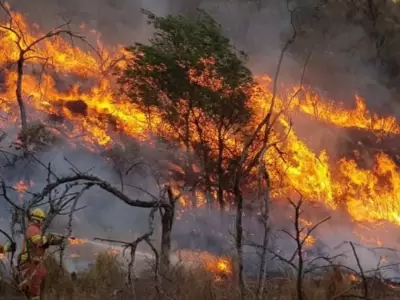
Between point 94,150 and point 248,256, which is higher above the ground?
point 94,150

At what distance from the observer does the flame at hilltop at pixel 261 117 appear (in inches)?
731

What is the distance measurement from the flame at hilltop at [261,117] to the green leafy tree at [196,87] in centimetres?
57

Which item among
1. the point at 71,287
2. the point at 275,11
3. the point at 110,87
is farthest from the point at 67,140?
the point at 275,11

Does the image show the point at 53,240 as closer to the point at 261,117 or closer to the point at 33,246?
the point at 33,246

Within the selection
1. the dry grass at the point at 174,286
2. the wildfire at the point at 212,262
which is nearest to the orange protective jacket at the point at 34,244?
the dry grass at the point at 174,286

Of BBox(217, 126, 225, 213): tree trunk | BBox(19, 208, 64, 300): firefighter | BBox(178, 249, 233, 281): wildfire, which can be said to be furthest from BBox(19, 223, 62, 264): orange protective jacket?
BBox(217, 126, 225, 213): tree trunk

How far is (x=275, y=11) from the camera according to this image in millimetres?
27672

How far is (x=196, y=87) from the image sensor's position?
1602cm

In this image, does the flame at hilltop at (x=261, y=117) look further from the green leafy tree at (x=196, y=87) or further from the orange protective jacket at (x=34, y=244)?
the orange protective jacket at (x=34, y=244)

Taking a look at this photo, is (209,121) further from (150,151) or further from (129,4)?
(129,4)

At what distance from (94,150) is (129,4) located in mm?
9905

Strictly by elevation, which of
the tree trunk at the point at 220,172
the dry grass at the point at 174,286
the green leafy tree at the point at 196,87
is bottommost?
the dry grass at the point at 174,286

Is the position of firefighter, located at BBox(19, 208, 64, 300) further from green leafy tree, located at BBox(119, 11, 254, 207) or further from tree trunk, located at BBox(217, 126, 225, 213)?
tree trunk, located at BBox(217, 126, 225, 213)

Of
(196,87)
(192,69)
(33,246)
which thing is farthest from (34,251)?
(196,87)
